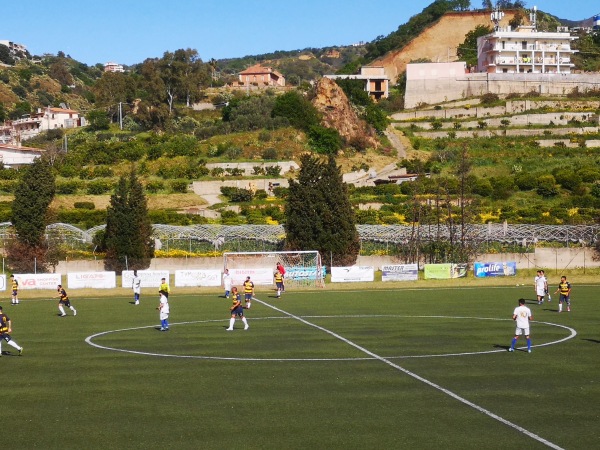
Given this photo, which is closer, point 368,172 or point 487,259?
point 487,259

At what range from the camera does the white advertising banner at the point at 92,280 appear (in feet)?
206

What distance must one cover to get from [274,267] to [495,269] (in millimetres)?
→ 16516

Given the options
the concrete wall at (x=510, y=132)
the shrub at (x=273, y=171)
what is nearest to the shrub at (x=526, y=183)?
the concrete wall at (x=510, y=132)

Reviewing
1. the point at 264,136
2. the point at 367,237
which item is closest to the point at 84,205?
the point at 367,237

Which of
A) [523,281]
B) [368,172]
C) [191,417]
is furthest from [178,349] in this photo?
[368,172]

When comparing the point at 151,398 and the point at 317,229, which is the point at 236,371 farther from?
the point at 317,229

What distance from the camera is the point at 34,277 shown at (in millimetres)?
62188

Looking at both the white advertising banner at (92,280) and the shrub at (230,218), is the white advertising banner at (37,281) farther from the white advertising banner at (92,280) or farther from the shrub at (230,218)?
the shrub at (230,218)

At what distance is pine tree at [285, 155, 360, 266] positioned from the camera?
7212 centimetres

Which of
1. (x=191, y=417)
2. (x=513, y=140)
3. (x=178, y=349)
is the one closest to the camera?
(x=191, y=417)

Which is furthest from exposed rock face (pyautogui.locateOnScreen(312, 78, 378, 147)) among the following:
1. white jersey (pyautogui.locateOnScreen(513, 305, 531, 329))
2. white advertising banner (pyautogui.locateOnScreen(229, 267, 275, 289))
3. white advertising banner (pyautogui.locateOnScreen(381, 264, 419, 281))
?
white jersey (pyautogui.locateOnScreen(513, 305, 531, 329))

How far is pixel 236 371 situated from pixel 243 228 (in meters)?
47.6

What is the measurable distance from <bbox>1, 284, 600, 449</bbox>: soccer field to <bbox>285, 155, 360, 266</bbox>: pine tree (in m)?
26.4

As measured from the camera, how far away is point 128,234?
70562 mm
